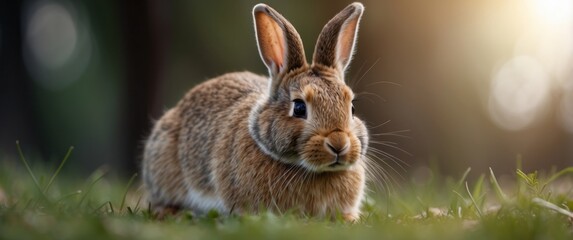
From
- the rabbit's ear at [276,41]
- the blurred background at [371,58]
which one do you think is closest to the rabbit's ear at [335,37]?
the rabbit's ear at [276,41]

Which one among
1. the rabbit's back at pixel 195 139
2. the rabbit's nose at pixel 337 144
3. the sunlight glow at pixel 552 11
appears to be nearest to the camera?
the rabbit's nose at pixel 337 144

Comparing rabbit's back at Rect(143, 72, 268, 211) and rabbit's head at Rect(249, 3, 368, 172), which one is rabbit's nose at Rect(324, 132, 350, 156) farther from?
rabbit's back at Rect(143, 72, 268, 211)

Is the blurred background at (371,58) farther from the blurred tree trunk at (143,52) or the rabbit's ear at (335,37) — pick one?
the rabbit's ear at (335,37)

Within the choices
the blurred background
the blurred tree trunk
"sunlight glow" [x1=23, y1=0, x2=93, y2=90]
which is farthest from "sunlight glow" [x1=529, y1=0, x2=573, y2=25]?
"sunlight glow" [x1=23, y1=0, x2=93, y2=90]

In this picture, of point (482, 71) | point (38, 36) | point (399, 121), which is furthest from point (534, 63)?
point (38, 36)

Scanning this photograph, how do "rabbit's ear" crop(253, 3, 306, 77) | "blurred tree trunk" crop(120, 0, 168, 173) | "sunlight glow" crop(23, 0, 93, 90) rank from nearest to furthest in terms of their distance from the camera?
"rabbit's ear" crop(253, 3, 306, 77) < "blurred tree trunk" crop(120, 0, 168, 173) < "sunlight glow" crop(23, 0, 93, 90)

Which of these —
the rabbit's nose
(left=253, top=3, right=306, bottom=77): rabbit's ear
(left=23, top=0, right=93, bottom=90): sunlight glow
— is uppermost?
(left=253, top=3, right=306, bottom=77): rabbit's ear
